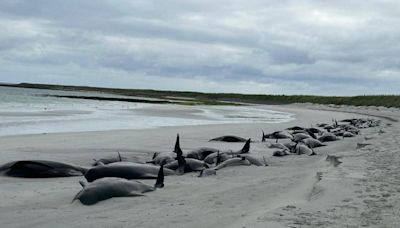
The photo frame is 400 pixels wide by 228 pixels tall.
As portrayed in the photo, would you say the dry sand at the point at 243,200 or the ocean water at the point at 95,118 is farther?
the ocean water at the point at 95,118

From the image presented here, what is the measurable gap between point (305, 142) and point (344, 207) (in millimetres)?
9471

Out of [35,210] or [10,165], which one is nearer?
[35,210]

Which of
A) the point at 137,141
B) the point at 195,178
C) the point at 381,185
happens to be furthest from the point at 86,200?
the point at 137,141

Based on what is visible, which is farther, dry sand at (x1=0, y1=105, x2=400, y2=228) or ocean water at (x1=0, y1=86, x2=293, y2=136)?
ocean water at (x1=0, y1=86, x2=293, y2=136)

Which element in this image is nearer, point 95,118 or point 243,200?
point 243,200

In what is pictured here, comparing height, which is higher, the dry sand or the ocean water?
the dry sand

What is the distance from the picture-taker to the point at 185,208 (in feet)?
19.1

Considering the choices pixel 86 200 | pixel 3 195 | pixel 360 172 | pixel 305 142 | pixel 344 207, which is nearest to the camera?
pixel 344 207

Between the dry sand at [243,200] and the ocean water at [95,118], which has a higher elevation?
the dry sand at [243,200]

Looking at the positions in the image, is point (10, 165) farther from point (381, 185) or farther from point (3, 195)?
point (381, 185)

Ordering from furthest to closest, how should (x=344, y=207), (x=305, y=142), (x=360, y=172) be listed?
(x=305, y=142) < (x=360, y=172) < (x=344, y=207)

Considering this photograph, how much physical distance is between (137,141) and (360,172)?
28.1 feet

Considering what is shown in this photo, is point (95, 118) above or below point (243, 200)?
below

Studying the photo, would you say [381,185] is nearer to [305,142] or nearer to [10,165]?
[10,165]
